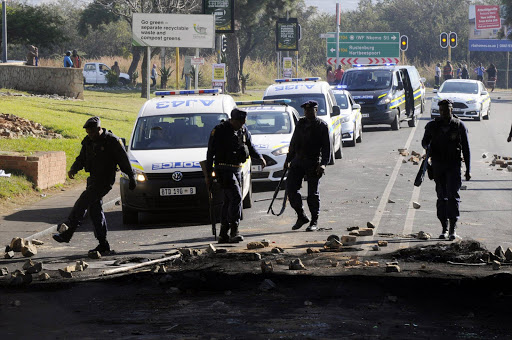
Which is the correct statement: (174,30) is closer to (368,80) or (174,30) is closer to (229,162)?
(368,80)

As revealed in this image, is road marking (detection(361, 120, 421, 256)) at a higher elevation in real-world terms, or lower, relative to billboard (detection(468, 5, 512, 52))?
lower

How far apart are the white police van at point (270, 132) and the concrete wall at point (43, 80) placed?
17357 millimetres

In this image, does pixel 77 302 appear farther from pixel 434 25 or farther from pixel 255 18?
pixel 434 25

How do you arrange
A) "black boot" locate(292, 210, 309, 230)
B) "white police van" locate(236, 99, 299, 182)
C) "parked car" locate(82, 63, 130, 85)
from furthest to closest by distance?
1. "parked car" locate(82, 63, 130, 85)
2. "white police van" locate(236, 99, 299, 182)
3. "black boot" locate(292, 210, 309, 230)

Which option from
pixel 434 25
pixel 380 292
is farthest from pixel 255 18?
pixel 380 292

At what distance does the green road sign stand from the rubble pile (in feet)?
131

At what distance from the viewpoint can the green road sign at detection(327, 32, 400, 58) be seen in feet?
198

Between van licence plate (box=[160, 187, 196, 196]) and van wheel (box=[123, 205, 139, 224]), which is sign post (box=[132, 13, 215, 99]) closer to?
van wheel (box=[123, 205, 139, 224])

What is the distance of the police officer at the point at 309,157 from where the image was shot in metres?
12.2

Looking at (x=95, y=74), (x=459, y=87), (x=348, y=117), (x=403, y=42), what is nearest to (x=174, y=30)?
(x=348, y=117)

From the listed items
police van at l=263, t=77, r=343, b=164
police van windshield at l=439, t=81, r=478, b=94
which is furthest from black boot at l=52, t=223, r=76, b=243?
police van windshield at l=439, t=81, r=478, b=94

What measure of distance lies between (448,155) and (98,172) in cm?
427

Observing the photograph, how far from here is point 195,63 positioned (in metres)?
29.0

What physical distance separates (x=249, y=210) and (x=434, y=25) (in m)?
85.7
